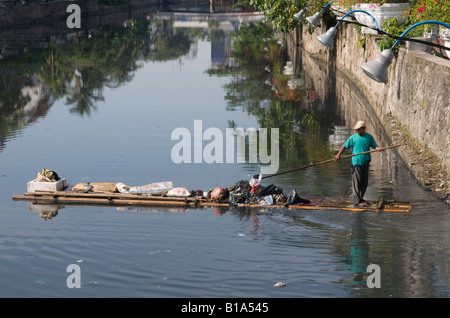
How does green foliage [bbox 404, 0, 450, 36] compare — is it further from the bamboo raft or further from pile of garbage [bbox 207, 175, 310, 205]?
pile of garbage [bbox 207, 175, 310, 205]

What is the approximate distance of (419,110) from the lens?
59.6ft

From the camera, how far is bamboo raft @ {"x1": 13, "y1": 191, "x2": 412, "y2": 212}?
14.1 meters

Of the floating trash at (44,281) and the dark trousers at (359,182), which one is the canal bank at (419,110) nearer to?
the dark trousers at (359,182)

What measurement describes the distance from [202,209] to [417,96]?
681 centimetres

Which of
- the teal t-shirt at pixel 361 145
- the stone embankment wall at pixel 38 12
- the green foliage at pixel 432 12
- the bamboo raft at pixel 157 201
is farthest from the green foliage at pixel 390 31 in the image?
the stone embankment wall at pixel 38 12

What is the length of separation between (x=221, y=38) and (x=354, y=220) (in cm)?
5019

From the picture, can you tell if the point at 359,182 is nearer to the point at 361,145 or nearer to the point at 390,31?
the point at 361,145

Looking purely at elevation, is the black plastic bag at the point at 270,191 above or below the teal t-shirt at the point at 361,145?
below

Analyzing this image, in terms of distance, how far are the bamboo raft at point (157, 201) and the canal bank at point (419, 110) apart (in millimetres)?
1372

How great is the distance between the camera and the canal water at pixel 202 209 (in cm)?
1102

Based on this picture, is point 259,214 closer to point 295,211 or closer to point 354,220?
point 295,211

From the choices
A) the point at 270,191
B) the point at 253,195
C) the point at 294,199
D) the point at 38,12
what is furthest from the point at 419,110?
the point at 38,12

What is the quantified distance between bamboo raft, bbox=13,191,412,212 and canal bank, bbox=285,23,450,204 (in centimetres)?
137

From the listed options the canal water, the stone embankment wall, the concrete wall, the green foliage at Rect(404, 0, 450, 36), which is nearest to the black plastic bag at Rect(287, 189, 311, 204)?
the canal water
